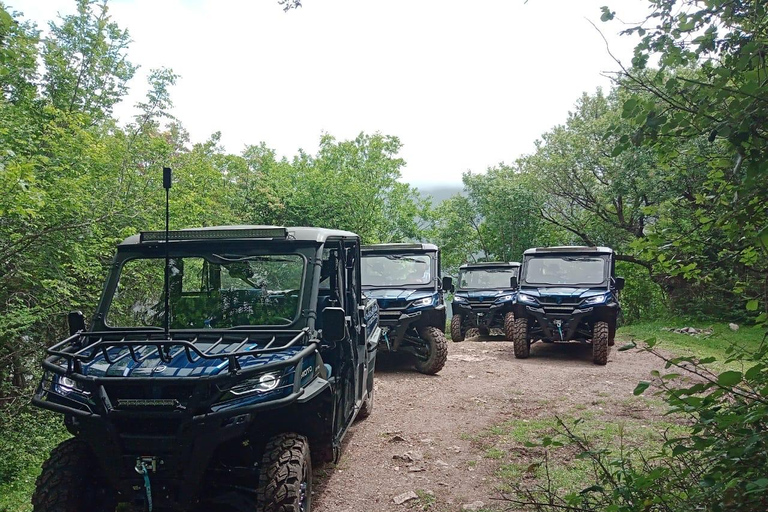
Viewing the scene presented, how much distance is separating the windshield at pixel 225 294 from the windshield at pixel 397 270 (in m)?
6.15

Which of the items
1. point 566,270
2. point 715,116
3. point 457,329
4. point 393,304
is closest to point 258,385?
point 715,116

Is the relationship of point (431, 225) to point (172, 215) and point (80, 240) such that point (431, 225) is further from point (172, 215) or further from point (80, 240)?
point (80, 240)

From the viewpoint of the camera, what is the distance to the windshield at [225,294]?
15.3ft

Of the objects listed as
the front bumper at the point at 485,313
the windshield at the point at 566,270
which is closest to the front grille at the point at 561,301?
the windshield at the point at 566,270

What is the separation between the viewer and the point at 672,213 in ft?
16.0

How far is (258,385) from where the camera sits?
151 inches

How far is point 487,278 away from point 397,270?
6.61 m

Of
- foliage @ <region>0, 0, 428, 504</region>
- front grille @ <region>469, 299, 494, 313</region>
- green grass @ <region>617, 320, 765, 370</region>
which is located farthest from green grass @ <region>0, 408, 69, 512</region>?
front grille @ <region>469, 299, 494, 313</region>

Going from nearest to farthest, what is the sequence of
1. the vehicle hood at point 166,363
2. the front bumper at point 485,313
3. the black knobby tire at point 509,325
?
the vehicle hood at point 166,363
the black knobby tire at point 509,325
the front bumper at point 485,313

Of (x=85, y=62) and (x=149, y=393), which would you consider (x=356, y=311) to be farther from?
(x=85, y=62)

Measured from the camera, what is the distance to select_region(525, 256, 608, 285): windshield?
12.2 metres

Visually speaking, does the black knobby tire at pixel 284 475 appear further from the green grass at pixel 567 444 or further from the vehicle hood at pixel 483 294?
the vehicle hood at pixel 483 294

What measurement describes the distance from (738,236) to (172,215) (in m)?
8.26

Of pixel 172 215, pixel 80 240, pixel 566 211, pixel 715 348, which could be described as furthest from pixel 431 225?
pixel 80 240
